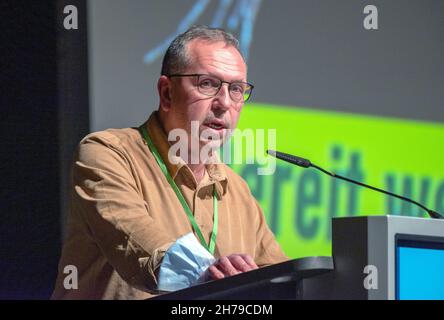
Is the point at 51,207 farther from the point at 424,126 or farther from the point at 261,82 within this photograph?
the point at 424,126

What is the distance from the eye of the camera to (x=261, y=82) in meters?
3.11

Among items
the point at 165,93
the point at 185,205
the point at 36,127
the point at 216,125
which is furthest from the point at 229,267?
the point at 36,127

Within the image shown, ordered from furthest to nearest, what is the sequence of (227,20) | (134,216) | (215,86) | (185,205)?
(227,20)
(215,86)
(185,205)
(134,216)

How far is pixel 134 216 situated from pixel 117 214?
1.9 inches

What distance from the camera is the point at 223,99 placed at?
2.40 metres

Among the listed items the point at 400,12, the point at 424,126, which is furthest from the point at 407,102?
the point at 400,12

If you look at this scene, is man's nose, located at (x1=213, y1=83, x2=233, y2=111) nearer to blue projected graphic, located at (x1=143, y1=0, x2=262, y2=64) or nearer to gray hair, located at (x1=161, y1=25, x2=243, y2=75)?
gray hair, located at (x1=161, y1=25, x2=243, y2=75)

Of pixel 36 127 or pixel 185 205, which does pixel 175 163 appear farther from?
pixel 36 127

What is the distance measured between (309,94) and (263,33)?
285 millimetres

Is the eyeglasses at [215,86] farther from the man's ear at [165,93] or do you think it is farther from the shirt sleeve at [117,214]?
the shirt sleeve at [117,214]

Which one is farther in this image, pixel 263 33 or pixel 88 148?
pixel 263 33

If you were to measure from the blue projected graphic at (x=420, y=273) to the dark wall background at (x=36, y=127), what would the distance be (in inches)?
54.0

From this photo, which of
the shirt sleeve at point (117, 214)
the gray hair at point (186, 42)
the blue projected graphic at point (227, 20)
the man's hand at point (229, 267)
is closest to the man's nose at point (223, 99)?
the gray hair at point (186, 42)

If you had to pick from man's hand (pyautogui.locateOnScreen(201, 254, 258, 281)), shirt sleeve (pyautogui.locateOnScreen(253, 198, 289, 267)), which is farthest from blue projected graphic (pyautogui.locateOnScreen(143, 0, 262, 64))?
man's hand (pyautogui.locateOnScreen(201, 254, 258, 281))
